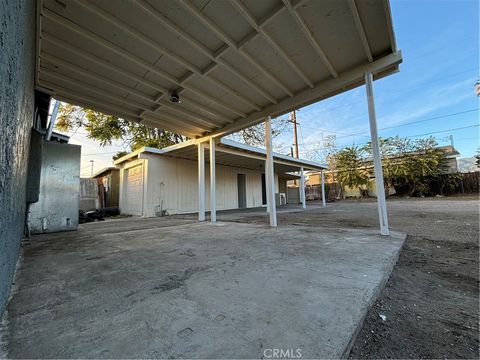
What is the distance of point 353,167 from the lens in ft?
55.7

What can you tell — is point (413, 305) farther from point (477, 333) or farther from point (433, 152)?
point (433, 152)

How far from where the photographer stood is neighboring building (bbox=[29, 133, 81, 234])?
4266 mm

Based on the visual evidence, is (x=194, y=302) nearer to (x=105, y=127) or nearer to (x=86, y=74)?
(x=86, y=74)

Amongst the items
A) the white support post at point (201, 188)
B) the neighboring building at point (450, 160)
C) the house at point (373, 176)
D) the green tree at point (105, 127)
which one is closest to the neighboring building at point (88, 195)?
the green tree at point (105, 127)

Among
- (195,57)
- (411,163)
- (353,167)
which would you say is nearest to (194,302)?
(195,57)

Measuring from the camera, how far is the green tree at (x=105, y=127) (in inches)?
454

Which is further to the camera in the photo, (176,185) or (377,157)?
(176,185)

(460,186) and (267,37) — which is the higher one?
(267,37)

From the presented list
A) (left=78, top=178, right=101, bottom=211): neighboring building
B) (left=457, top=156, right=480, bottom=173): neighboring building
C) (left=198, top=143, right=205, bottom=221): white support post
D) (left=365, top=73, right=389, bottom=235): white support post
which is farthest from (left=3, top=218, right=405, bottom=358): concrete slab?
(left=457, top=156, right=480, bottom=173): neighboring building

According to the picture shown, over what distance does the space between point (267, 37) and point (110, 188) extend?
35.2ft

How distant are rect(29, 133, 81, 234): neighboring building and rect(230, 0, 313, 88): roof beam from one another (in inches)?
180

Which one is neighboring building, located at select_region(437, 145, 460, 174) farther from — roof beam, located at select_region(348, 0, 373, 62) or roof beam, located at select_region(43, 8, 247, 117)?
roof beam, located at select_region(43, 8, 247, 117)

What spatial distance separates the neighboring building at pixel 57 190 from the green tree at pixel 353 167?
1782 centimetres

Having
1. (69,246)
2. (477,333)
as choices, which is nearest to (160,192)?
(69,246)
